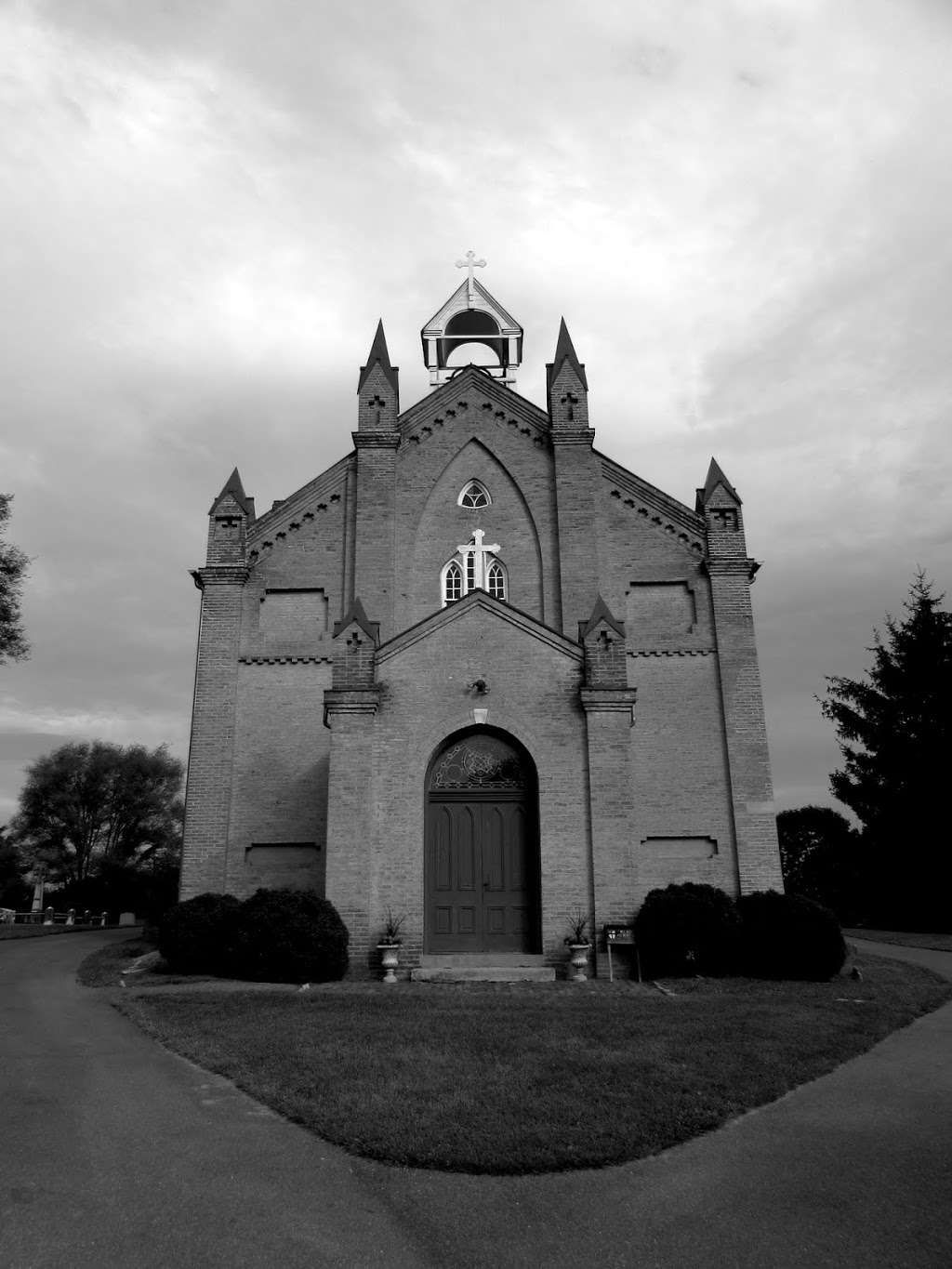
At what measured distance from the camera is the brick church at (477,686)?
677 inches

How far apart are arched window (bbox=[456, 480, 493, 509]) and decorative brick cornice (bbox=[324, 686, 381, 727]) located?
797 centimetres

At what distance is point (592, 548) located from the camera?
2306 centimetres

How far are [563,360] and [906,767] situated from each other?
846 inches

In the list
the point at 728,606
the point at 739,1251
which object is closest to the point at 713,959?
the point at 728,606

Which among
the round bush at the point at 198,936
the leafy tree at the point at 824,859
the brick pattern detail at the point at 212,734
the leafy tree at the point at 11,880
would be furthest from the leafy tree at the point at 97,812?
the round bush at the point at 198,936

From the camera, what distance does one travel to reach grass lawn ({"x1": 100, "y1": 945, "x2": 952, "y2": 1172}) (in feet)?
22.5

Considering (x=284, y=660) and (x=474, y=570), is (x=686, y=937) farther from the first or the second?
(x=284, y=660)

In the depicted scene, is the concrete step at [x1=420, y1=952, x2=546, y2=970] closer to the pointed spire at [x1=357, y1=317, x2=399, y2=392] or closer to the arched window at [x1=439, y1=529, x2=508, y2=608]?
the arched window at [x1=439, y1=529, x2=508, y2=608]

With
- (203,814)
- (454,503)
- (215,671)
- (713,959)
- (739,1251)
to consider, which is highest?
(454,503)

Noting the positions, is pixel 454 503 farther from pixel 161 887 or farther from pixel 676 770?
pixel 161 887

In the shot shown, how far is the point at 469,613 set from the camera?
60.6 ft

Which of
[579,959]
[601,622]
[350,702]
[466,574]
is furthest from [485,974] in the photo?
[466,574]

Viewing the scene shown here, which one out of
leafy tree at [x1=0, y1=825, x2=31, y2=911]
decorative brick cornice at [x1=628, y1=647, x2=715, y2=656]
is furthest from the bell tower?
leafy tree at [x1=0, y1=825, x2=31, y2=911]

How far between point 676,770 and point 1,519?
2143cm
